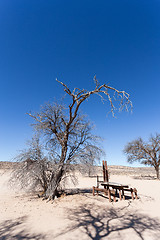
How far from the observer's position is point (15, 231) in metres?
4.21

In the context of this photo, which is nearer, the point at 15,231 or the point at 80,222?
the point at 15,231

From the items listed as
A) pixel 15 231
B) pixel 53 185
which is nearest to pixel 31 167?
pixel 53 185

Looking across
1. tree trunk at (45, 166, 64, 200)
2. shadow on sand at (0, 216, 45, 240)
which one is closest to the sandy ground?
shadow on sand at (0, 216, 45, 240)

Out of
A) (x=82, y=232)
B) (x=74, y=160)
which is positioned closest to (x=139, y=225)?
(x=82, y=232)

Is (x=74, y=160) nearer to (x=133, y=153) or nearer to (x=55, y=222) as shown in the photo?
(x=55, y=222)

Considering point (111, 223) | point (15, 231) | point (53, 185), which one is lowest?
point (15, 231)

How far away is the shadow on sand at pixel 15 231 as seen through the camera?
12.5 feet

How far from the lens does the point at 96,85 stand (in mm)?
7477

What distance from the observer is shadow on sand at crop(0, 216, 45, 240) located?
382cm

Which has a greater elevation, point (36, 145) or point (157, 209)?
point (36, 145)

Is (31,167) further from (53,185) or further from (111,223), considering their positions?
(111,223)

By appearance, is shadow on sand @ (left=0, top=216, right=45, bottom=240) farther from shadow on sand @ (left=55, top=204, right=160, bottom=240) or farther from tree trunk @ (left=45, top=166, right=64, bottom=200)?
tree trunk @ (left=45, top=166, right=64, bottom=200)

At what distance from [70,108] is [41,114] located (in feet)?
7.56

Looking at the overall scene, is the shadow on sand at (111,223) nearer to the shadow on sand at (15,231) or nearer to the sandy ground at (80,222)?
the sandy ground at (80,222)
